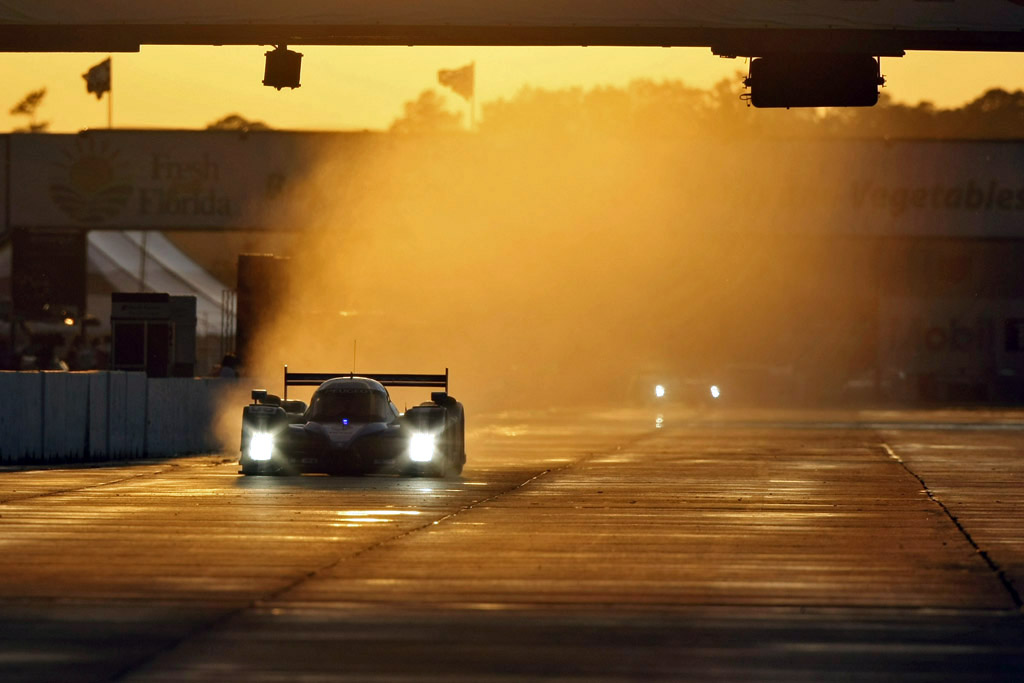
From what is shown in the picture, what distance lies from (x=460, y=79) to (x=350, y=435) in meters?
38.8

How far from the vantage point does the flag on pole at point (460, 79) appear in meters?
58.9

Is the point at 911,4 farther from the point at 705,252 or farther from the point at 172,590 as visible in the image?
the point at 705,252

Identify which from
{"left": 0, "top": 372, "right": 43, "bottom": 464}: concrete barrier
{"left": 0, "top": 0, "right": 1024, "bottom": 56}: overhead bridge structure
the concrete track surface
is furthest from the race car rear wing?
{"left": 0, "top": 0, "right": 1024, "bottom": 56}: overhead bridge structure

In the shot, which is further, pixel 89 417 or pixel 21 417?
pixel 89 417

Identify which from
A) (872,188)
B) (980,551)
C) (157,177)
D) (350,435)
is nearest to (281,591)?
(980,551)

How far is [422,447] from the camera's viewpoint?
2177 centimetres

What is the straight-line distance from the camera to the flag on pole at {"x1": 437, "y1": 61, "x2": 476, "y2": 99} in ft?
193

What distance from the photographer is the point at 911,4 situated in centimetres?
2019

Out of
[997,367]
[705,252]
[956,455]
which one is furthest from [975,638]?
[705,252]

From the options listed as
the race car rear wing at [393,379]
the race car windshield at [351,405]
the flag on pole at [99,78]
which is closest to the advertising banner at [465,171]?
the flag on pole at [99,78]

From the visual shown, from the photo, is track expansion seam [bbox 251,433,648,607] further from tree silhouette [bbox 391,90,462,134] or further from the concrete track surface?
tree silhouette [bbox 391,90,462,134]

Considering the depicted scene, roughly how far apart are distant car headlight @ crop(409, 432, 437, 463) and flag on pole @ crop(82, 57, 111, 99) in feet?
120

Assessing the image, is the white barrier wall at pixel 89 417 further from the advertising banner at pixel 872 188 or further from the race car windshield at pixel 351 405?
the advertising banner at pixel 872 188

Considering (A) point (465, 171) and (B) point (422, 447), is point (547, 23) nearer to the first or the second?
(B) point (422, 447)
